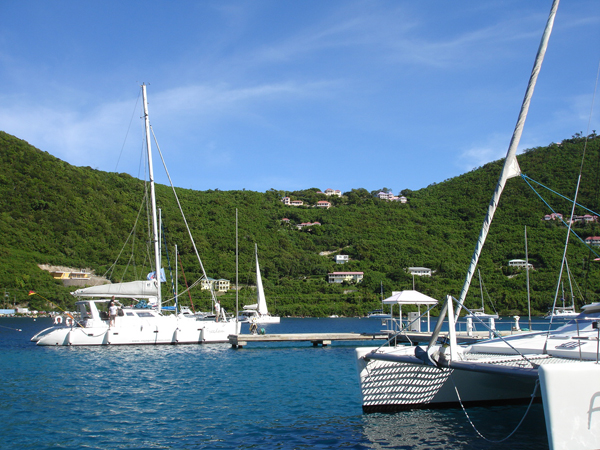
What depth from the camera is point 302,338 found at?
26.5m

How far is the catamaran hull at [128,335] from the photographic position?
988 inches

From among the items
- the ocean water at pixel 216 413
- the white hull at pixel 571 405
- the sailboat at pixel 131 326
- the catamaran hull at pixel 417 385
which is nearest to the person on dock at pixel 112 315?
the sailboat at pixel 131 326

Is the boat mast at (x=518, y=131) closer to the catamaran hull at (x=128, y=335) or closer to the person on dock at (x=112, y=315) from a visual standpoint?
the catamaran hull at (x=128, y=335)

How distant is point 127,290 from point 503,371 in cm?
2295

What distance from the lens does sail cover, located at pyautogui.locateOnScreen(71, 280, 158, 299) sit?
2703 cm

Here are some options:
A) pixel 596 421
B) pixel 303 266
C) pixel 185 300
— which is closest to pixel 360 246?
pixel 303 266

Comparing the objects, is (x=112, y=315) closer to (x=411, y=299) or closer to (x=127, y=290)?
(x=127, y=290)

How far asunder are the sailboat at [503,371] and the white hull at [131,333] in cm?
1691

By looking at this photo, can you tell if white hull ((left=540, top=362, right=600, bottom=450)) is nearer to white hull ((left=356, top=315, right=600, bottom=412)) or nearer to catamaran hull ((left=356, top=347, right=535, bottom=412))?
white hull ((left=356, top=315, right=600, bottom=412))

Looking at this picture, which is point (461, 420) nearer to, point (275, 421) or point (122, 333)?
point (275, 421)

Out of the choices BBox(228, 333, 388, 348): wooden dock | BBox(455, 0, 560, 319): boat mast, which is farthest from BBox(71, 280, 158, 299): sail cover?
BBox(455, 0, 560, 319): boat mast

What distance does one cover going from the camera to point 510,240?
79875mm

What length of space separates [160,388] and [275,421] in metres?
5.17

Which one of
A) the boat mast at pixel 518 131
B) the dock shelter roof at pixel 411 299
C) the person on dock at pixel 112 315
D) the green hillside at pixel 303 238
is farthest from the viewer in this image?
the green hillside at pixel 303 238
